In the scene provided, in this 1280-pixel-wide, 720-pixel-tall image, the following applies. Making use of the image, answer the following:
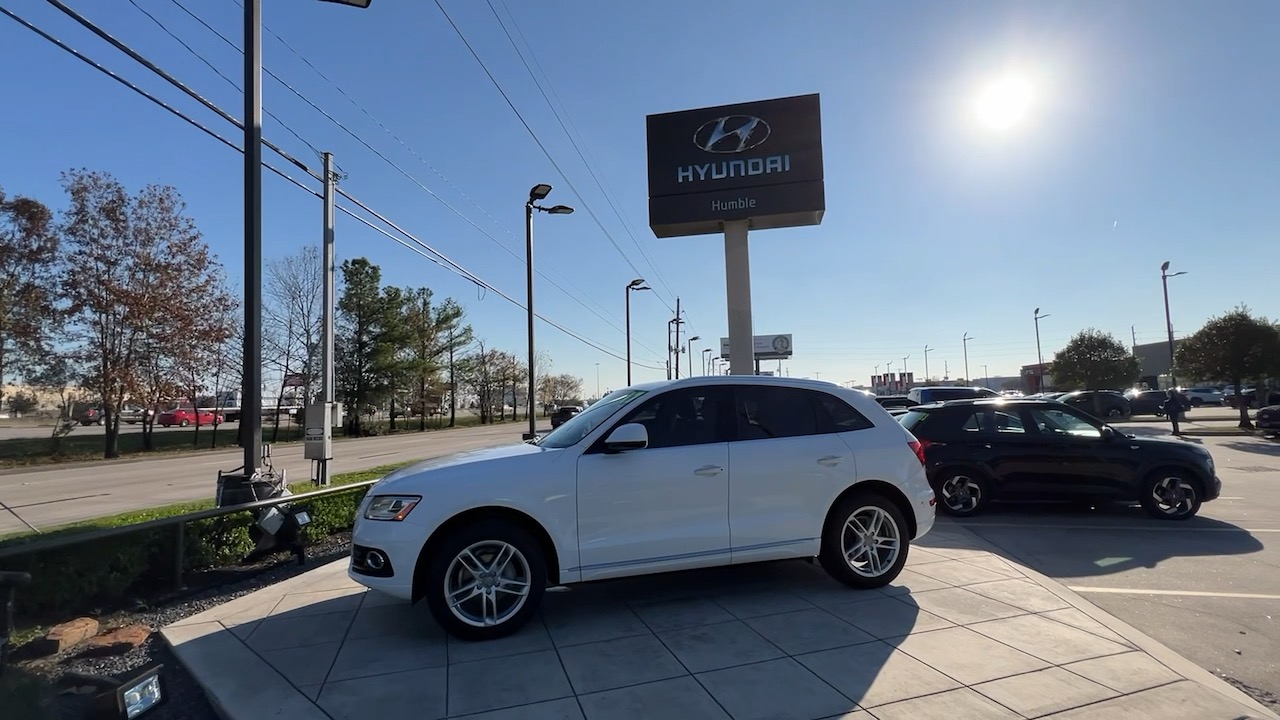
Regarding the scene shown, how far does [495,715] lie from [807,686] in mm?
1674

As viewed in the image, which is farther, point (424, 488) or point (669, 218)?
point (669, 218)

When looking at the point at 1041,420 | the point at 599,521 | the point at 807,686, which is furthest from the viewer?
the point at 1041,420

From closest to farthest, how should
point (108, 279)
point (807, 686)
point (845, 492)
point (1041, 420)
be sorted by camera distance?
point (807, 686) → point (845, 492) → point (1041, 420) → point (108, 279)

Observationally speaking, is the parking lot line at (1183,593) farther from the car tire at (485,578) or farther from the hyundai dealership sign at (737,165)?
the hyundai dealership sign at (737,165)

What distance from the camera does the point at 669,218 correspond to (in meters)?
15.7

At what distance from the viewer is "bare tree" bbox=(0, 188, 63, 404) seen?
25.6 metres

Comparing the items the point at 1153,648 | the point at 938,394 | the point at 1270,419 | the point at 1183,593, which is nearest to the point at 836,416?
the point at 1153,648

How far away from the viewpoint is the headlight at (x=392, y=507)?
417cm

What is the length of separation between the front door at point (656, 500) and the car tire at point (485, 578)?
372mm

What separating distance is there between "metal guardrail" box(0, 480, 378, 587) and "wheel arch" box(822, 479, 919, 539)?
558 centimetres

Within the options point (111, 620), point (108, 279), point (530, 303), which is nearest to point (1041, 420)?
point (111, 620)

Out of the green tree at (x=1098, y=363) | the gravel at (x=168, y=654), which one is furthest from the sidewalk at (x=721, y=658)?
the green tree at (x=1098, y=363)

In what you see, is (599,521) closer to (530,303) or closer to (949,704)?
(949,704)

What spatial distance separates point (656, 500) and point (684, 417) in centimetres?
69
